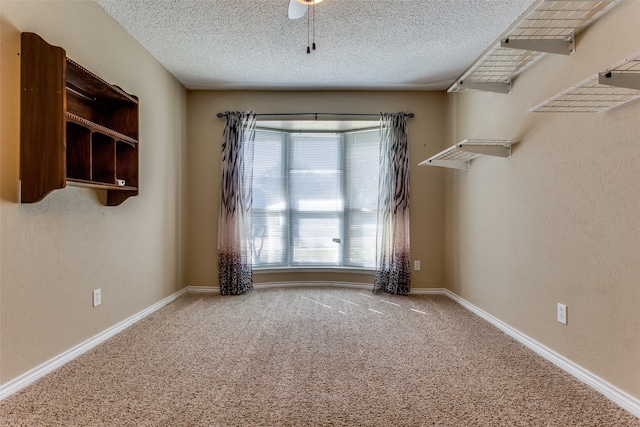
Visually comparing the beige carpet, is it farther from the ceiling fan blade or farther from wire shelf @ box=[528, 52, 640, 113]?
the ceiling fan blade

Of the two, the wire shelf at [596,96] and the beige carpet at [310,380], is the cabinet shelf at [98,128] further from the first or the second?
the wire shelf at [596,96]

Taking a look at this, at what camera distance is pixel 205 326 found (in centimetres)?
269

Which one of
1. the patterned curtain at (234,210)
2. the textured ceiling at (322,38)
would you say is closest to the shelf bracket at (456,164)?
the textured ceiling at (322,38)

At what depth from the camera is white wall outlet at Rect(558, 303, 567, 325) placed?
199 centimetres

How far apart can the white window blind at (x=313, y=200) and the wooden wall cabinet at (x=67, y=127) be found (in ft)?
5.86

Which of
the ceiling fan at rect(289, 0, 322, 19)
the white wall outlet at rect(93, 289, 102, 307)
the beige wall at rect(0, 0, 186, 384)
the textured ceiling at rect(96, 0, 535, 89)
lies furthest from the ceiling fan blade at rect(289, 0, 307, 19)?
the white wall outlet at rect(93, 289, 102, 307)

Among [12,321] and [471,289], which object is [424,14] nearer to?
[471,289]

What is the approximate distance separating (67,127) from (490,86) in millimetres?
2946

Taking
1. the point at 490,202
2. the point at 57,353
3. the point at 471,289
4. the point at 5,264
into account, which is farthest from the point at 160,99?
the point at 471,289

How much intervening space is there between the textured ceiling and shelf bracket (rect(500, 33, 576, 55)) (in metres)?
0.53

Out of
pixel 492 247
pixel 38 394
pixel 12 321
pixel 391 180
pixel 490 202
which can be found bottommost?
pixel 38 394

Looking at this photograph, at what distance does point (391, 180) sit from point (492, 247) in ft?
4.32

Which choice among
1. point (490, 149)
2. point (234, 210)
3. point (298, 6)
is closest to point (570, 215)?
point (490, 149)

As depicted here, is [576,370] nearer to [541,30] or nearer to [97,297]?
[541,30]
